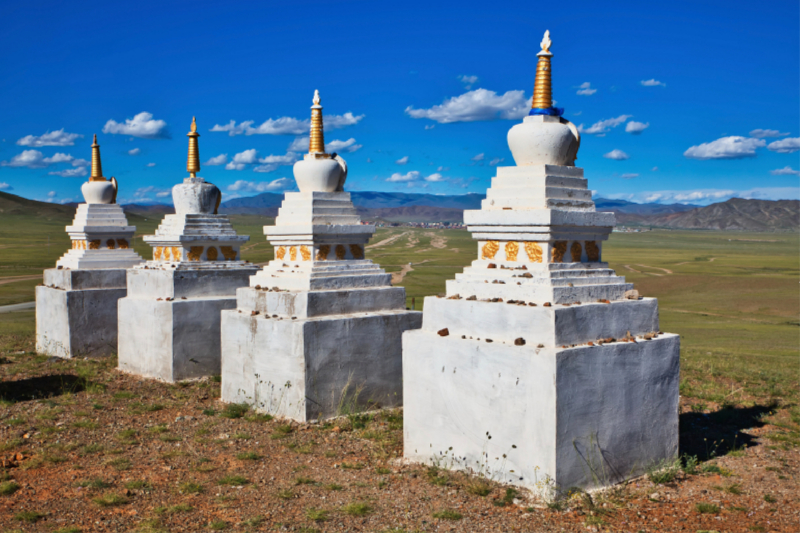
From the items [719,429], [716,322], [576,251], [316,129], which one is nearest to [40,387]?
[316,129]

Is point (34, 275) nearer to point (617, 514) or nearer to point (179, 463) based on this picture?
point (179, 463)

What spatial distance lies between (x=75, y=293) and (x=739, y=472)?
13690mm

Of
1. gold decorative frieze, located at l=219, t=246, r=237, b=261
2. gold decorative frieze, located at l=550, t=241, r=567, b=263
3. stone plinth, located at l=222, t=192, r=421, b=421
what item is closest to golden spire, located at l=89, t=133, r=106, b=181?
gold decorative frieze, located at l=219, t=246, r=237, b=261

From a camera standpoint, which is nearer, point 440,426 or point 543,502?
point 543,502

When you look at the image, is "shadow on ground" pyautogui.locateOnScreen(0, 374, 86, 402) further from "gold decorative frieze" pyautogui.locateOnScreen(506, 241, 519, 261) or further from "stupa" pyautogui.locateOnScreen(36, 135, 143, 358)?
"gold decorative frieze" pyautogui.locateOnScreen(506, 241, 519, 261)

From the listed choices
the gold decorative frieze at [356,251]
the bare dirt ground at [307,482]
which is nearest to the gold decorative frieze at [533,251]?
the bare dirt ground at [307,482]

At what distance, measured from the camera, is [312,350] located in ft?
32.8

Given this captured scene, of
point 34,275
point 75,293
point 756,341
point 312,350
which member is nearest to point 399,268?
point 34,275

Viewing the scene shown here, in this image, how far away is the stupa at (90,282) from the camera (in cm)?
1553

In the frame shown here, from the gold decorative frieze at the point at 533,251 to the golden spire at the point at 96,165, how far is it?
13.2 meters

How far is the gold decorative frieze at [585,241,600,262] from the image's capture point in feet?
26.6

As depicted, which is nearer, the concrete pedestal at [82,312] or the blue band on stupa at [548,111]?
the blue band on stupa at [548,111]

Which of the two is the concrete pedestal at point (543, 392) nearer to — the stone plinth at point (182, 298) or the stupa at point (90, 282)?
the stone plinth at point (182, 298)

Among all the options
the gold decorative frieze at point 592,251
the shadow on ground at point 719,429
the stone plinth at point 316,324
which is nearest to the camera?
the gold decorative frieze at point 592,251
